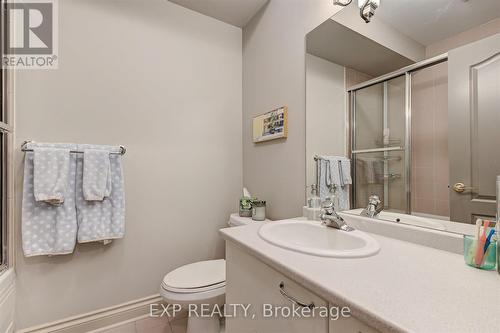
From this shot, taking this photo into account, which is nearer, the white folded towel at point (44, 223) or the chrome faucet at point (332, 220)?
the chrome faucet at point (332, 220)

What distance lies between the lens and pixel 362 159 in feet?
A: 3.62

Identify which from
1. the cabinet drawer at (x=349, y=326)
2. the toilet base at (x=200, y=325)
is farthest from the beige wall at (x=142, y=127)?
the cabinet drawer at (x=349, y=326)

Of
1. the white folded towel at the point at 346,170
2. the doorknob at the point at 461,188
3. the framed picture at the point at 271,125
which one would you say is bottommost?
the doorknob at the point at 461,188

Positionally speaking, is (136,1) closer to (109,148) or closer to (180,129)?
(180,129)

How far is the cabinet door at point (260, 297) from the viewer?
0.61 metres

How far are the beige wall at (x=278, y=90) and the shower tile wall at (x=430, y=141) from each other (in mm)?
583

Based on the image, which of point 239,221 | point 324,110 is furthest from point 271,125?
point 239,221

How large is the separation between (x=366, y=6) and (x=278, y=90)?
0.66 m

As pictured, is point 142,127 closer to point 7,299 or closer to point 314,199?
point 7,299

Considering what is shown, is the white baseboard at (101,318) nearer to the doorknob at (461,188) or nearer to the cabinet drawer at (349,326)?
the cabinet drawer at (349,326)

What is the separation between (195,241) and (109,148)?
89 centimetres

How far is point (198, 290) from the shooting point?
118 centimetres

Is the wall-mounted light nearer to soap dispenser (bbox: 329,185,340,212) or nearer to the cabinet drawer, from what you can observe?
soap dispenser (bbox: 329,185,340,212)

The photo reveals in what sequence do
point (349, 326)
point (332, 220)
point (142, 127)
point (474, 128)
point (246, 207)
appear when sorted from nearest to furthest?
1. point (349, 326)
2. point (474, 128)
3. point (332, 220)
4. point (142, 127)
5. point (246, 207)
